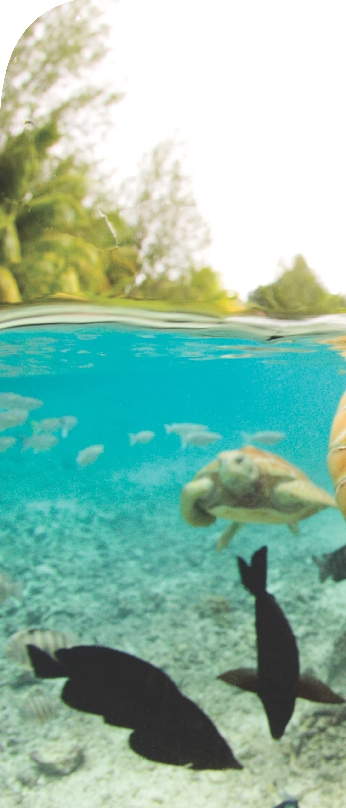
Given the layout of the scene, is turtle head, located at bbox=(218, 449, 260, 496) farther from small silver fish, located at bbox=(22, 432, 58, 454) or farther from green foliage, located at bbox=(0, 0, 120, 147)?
small silver fish, located at bbox=(22, 432, 58, 454)

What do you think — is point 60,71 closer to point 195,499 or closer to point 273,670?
point 195,499

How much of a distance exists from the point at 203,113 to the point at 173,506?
8038mm

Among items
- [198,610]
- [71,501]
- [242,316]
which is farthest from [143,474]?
[242,316]

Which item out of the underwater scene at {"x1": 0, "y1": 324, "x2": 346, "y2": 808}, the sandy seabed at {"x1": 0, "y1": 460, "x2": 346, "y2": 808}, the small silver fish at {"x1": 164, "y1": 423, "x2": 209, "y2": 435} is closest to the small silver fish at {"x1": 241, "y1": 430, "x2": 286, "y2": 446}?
the underwater scene at {"x1": 0, "y1": 324, "x2": 346, "y2": 808}

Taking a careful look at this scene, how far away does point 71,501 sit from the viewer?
9898 millimetres

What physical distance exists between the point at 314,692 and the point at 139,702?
0.83 m

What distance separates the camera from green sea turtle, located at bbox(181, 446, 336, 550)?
365 cm

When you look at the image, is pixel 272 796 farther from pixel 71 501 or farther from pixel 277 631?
pixel 71 501

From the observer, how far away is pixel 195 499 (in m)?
3.82

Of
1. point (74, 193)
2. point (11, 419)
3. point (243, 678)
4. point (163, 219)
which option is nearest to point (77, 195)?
point (74, 193)

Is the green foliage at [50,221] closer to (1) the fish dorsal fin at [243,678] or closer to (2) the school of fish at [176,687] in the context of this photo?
(2) the school of fish at [176,687]

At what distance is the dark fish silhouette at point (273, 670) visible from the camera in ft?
7.41

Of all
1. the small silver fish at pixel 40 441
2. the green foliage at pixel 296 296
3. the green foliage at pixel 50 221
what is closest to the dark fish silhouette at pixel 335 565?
the green foliage at pixel 296 296

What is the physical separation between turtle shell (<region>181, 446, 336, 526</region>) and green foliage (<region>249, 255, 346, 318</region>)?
1.39 metres
